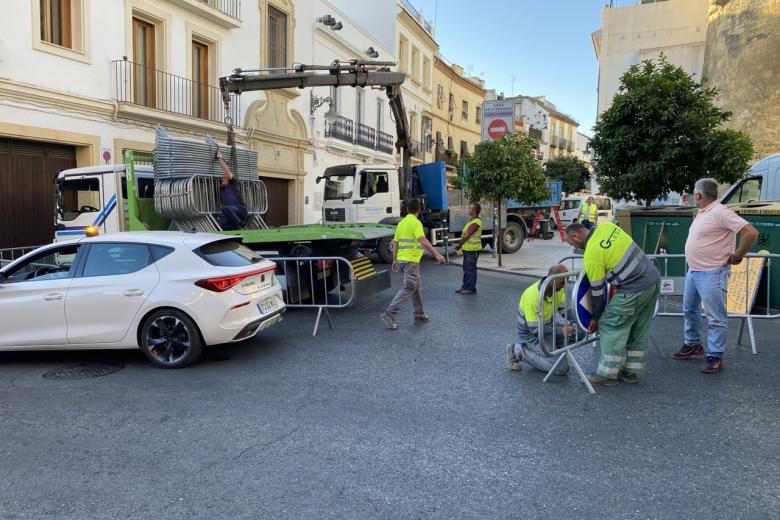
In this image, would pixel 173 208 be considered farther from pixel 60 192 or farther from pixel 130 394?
pixel 130 394

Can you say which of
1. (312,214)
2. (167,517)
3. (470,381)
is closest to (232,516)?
(167,517)

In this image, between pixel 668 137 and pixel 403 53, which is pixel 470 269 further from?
pixel 403 53

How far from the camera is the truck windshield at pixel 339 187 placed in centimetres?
1537

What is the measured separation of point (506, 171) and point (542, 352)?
31.5 ft

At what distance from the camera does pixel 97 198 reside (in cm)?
1043

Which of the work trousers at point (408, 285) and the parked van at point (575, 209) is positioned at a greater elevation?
the parked van at point (575, 209)

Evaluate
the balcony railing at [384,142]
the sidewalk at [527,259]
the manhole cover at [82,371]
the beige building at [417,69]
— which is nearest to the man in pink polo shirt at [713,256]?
the manhole cover at [82,371]

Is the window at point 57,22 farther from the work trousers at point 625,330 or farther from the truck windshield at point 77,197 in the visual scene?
the work trousers at point 625,330

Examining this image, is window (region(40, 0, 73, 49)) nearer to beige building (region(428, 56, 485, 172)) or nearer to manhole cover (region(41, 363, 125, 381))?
manhole cover (region(41, 363, 125, 381))

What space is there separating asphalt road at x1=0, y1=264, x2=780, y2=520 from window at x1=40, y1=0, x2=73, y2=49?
361 inches

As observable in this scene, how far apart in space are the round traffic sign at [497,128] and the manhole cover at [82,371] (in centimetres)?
1150

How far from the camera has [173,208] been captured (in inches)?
380

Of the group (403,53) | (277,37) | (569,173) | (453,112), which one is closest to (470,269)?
(277,37)

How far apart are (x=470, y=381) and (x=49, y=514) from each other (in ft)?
11.5
